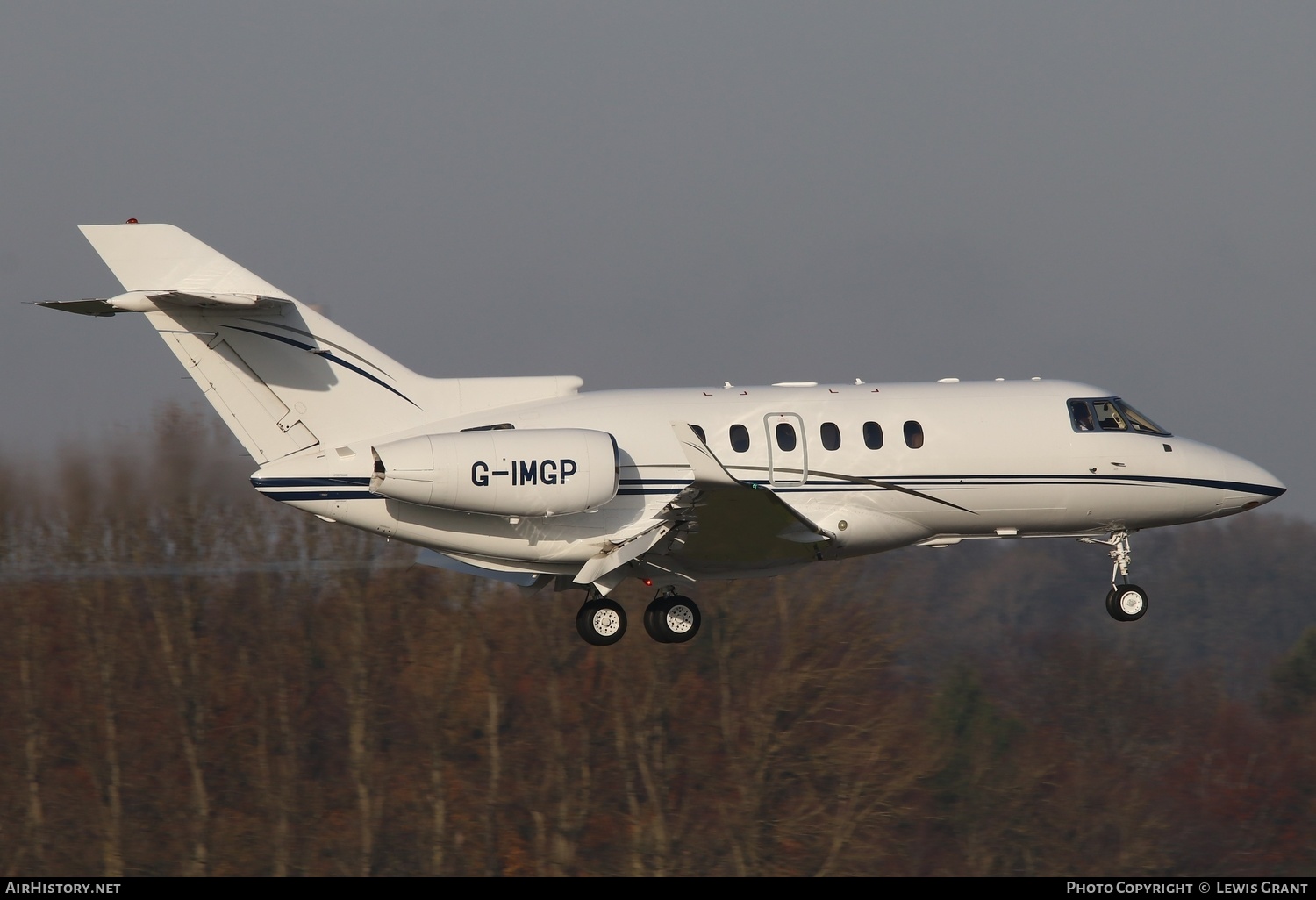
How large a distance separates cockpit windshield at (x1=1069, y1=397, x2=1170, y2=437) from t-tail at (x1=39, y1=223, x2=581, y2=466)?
28.7ft

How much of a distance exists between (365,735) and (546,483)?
74.9 ft

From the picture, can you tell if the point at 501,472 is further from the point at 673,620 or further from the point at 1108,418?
the point at 1108,418

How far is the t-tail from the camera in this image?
18.4 meters

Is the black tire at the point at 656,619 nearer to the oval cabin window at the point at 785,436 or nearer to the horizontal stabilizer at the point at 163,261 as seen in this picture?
the oval cabin window at the point at 785,436

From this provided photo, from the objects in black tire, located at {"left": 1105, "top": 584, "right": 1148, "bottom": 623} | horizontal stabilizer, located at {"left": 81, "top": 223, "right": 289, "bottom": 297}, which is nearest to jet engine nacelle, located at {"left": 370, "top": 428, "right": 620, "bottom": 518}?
horizontal stabilizer, located at {"left": 81, "top": 223, "right": 289, "bottom": 297}

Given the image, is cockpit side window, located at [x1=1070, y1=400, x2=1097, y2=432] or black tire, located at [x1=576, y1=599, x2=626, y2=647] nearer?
black tire, located at [x1=576, y1=599, x2=626, y2=647]

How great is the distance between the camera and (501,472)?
1780cm

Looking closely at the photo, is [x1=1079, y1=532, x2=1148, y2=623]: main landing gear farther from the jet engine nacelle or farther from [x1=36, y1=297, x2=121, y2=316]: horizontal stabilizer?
[x1=36, y1=297, x2=121, y2=316]: horizontal stabilizer

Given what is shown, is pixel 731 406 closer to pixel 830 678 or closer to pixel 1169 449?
pixel 1169 449

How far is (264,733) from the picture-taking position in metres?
38.0

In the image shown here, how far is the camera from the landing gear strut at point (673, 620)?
19.7 m

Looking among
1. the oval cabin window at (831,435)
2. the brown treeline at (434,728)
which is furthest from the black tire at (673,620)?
the brown treeline at (434,728)

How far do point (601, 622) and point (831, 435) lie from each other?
12.7 ft

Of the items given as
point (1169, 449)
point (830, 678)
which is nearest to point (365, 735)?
point (830, 678)
